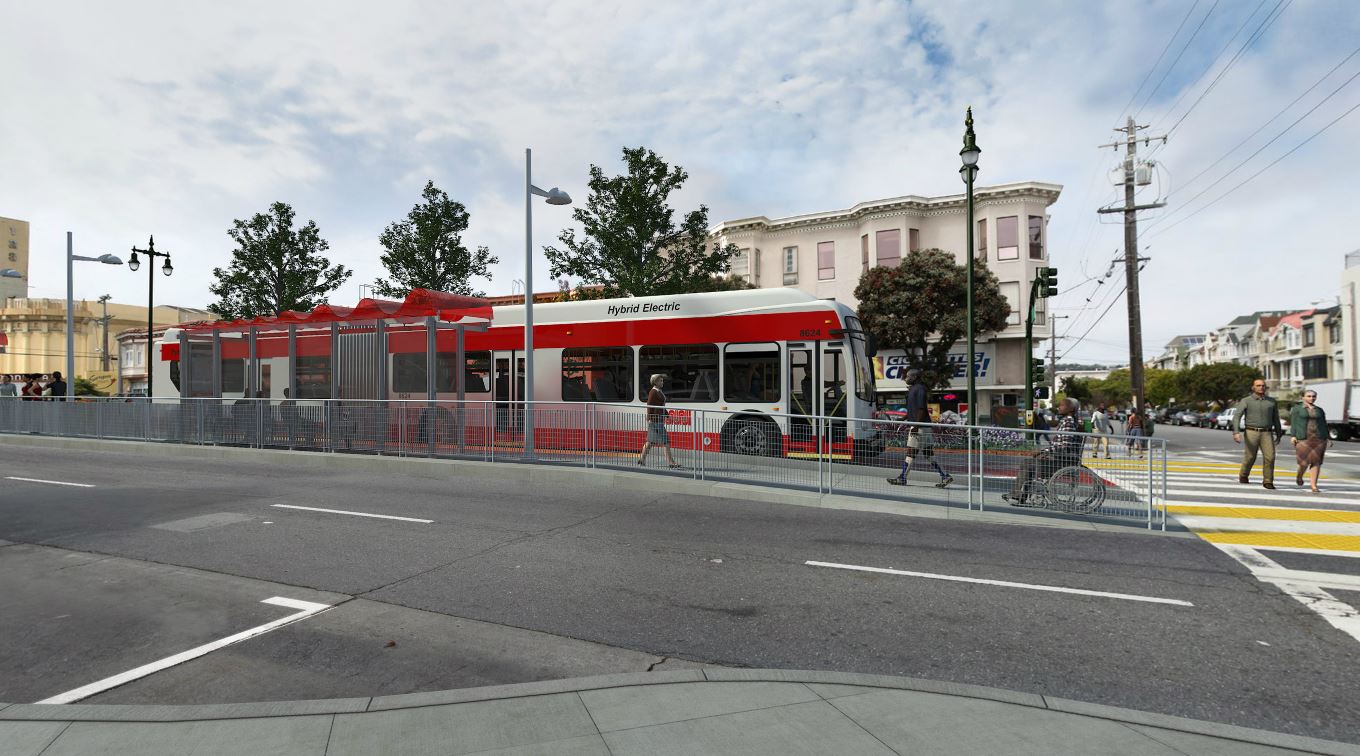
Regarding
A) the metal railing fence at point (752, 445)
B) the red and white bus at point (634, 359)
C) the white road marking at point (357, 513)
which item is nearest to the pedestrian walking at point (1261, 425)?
the metal railing fence at point (752, 445)

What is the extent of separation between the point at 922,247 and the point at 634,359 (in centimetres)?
2631

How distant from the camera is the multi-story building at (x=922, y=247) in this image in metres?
34.2

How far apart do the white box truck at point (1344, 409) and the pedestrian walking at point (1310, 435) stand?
2874 cm

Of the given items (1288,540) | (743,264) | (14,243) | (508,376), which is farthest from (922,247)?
(14,243)

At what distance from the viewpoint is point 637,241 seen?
23.0 m

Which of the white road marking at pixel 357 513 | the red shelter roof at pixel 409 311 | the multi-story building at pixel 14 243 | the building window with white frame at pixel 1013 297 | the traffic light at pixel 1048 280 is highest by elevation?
the multi-story building at pixel 14 243

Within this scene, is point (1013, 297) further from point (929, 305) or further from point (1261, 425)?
point (1261, 425)

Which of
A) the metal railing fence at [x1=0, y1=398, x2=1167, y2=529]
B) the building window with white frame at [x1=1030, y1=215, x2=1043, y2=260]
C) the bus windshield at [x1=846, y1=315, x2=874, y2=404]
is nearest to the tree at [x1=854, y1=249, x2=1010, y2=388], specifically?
the building window with white frame at [x1=1030, y1=215, x2=1043, y2=260]

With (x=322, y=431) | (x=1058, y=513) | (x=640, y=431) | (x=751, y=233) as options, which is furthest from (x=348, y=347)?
(x=751, y=233)

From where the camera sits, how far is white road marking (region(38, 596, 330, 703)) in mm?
3732

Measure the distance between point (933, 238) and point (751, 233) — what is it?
33.9 feet

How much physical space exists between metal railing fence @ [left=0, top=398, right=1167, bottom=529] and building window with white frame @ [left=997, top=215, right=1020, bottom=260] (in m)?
27.6

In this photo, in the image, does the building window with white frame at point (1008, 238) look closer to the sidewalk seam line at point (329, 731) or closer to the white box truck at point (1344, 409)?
the white box truck at point (1344, 409)

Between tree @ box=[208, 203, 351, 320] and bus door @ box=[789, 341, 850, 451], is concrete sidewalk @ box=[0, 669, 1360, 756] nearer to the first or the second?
bus door @ box=[789, 341, 850, 451]
